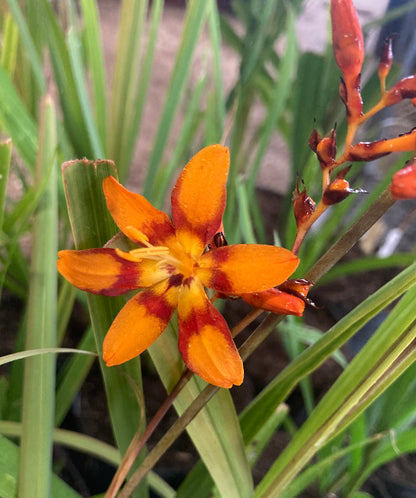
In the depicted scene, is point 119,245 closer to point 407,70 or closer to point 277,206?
point 407,70

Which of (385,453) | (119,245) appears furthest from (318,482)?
(119,245)

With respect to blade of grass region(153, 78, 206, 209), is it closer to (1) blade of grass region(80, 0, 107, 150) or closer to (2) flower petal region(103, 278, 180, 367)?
(1) blade of grass region(80, 0, 107, 150)

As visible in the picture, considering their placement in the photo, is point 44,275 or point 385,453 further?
point 385,453

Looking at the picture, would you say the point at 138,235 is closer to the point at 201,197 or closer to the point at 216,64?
the point at 201,197

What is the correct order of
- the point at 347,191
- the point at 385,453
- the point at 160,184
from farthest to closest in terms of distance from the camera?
the point at 160,184
the point at 385,453
the point at 347,191

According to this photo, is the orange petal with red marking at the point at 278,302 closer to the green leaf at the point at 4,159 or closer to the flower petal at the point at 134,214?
the flower petal at the point at 134,214

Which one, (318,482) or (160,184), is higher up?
(160,184)

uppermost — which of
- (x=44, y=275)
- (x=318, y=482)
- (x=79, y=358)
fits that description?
(x=44, y=275)

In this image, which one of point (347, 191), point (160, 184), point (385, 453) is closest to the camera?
point (347, 191)

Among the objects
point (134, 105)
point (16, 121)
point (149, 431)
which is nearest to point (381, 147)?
point (149, 431)
